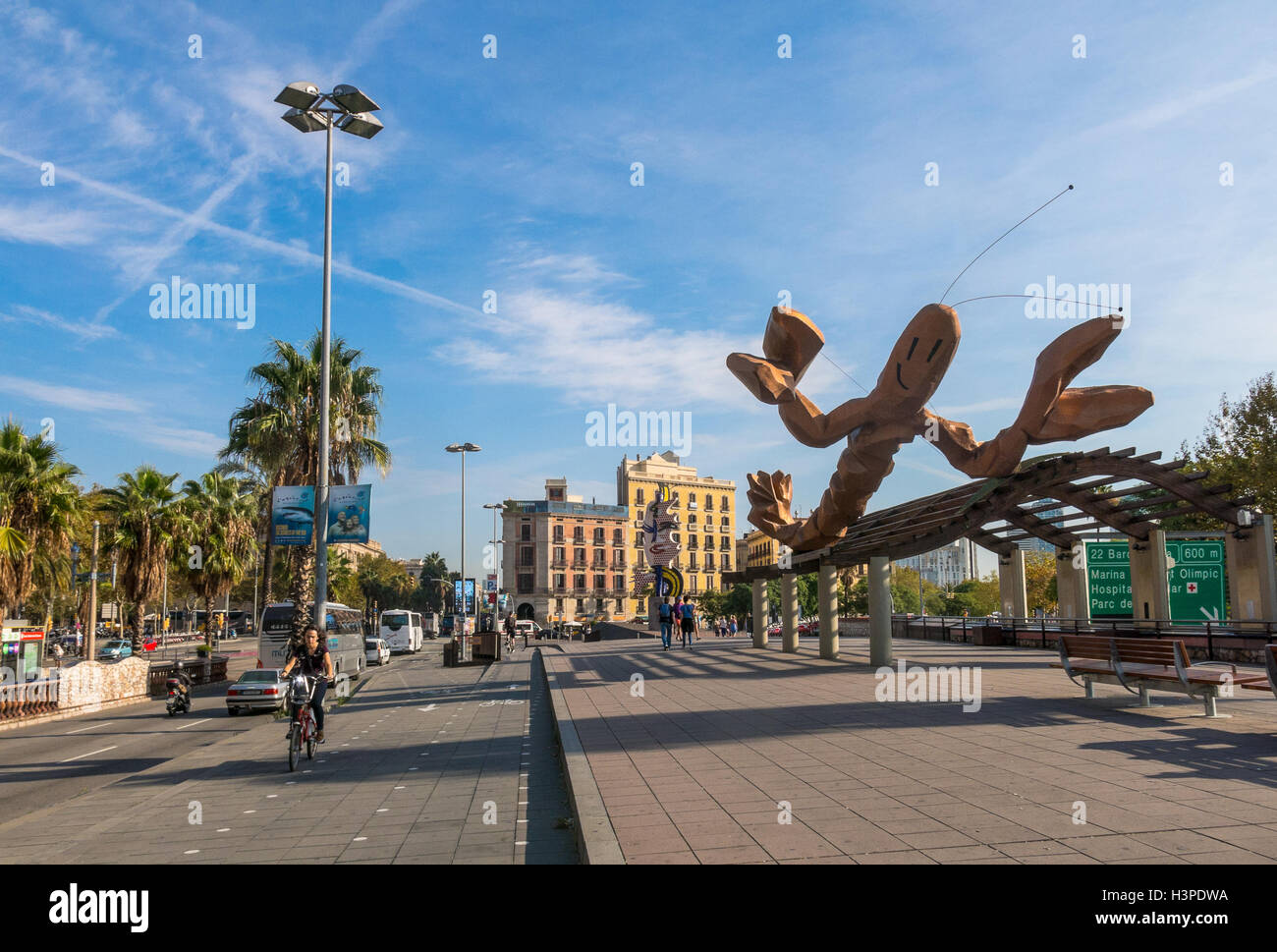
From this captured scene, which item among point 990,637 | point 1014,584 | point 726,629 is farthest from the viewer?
point 726,629

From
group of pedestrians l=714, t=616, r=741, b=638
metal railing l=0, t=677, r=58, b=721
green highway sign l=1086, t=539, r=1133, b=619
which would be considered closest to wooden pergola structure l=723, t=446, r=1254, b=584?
green highway sign l=1086, t=539, r=1133, b=619

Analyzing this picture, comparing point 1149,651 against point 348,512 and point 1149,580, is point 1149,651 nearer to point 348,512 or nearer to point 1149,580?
point 1149,580

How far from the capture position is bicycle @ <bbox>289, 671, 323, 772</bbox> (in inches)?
431

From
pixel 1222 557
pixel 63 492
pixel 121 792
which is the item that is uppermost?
pixel 63 492

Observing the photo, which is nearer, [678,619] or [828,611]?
[828,611]

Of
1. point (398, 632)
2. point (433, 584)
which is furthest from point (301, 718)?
point (433, 584)

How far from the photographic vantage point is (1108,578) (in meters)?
24.1

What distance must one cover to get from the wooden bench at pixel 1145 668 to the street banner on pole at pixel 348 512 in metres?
13.3

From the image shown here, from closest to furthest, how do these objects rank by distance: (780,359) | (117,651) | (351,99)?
(351,99) → (780,359) → (117,651)

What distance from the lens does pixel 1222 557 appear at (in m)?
21.8

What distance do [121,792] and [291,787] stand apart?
280cm

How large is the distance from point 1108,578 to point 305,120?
74.6 feet

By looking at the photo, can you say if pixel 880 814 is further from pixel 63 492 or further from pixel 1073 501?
Result: pixel 63 492
